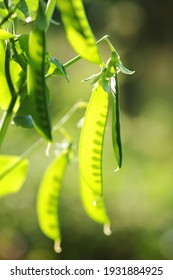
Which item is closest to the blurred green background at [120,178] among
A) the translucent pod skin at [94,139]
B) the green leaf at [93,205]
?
the green leaf at [93,205]

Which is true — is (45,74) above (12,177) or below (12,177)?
above

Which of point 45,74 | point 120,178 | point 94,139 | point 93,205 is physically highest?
point 45,74

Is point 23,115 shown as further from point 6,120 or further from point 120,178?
point 120,178

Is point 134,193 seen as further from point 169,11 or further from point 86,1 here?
point 169,11

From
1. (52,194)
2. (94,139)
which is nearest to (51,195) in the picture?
(52,194)

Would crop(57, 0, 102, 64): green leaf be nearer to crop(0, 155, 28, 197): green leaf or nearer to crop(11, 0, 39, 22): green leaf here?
crop(11, 0, 39, 22): green leaf

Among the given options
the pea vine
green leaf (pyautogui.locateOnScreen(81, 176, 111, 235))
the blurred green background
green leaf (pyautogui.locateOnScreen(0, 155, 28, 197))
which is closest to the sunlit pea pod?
the pea vine
